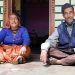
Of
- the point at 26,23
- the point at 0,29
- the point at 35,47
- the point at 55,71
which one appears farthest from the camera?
the point at 26,23

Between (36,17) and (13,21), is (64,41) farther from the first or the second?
(36,17)

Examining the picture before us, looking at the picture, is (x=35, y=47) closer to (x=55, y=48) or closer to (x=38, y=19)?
(x=38, y=19)

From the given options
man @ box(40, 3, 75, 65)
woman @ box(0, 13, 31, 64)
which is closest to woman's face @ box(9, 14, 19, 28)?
woman @ box(0, 13, 31, 64)

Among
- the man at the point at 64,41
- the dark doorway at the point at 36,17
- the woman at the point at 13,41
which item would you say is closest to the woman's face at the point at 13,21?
the woman at the point at 13,41

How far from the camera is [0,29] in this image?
6.89 m

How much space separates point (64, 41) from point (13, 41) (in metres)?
0.96

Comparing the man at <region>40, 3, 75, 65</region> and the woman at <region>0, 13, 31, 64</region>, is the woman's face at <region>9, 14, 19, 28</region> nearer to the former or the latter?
the woman at <region>0, 13, 31, 64</region>

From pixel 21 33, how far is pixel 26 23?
320cm

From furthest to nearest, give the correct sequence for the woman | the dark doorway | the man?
the dark doorway → the woman → the man

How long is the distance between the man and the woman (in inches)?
18.6

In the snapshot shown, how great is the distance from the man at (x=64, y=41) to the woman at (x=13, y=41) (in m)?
0.47

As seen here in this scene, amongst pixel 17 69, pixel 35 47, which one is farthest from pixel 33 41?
pixel 17 69

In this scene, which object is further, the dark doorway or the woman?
the dark doorway

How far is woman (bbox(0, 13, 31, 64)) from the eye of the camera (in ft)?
20.4
